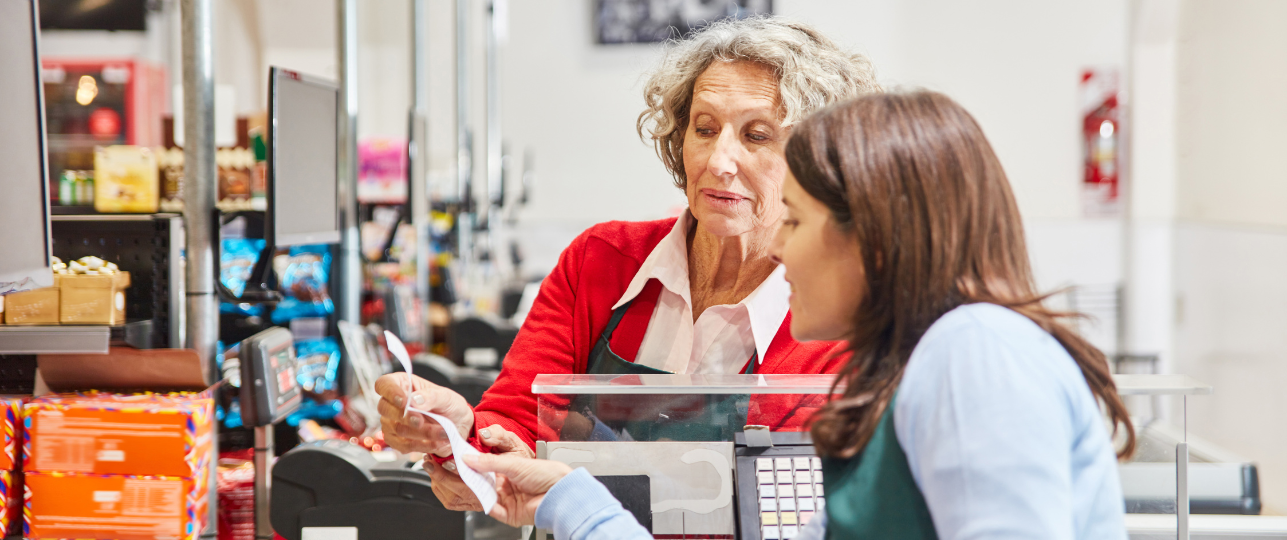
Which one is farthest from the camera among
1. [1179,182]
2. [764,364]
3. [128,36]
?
[128,36]

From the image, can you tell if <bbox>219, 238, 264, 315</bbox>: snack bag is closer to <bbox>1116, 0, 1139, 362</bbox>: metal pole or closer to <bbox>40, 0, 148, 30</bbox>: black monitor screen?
<bbox>40, 0, 148, 30</bbox>: black monitor screen

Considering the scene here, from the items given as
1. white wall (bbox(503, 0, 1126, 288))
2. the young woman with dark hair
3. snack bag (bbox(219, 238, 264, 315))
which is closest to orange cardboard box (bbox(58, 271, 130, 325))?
snack bag (bbox(219, 238, 264, 315))

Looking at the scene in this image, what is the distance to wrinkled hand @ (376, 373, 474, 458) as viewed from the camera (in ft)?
4.44

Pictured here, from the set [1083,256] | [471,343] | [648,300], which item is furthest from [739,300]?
[1083,256]

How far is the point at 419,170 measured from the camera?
3.82m

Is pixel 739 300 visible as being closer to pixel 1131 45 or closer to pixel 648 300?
pixel 648 300

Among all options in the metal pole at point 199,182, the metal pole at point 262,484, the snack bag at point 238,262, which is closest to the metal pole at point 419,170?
the snack bag at point 238,262

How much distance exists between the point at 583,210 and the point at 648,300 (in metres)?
6.79

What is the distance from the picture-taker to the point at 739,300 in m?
1.81

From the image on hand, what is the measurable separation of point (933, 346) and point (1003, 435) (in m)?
0.10

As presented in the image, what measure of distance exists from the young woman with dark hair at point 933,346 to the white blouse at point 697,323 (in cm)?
69

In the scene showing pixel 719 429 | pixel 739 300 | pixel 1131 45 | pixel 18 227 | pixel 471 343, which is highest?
pixel 1131 45

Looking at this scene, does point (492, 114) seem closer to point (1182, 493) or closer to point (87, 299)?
point (87, 299)

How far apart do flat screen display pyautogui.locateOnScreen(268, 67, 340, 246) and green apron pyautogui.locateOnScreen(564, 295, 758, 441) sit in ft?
3.22
